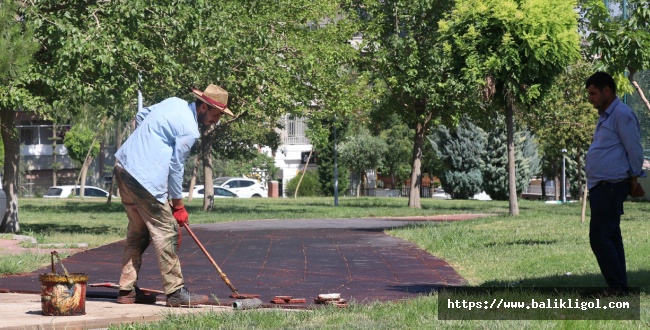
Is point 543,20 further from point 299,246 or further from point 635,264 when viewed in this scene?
point 635,264

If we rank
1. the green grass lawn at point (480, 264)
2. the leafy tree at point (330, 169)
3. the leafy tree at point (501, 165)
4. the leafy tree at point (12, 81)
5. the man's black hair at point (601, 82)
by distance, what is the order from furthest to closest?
the leafy tree at point (330, 169) → the leafy tree at point (501, 165) → the leafy tree at point (12, 81) → the man's black hair at point (601, 82) → the green grass lawn at point (480, 264)

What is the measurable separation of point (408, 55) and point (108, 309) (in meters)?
28.5

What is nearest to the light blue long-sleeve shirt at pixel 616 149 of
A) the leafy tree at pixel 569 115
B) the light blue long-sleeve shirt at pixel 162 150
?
the light blue long-sleeve shirt at pixel 162 150

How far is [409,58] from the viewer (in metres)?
35.8

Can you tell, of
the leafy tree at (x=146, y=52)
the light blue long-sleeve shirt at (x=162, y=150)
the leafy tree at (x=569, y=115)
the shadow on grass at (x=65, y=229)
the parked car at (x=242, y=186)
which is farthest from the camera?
the parked car at (x=242, y=186)

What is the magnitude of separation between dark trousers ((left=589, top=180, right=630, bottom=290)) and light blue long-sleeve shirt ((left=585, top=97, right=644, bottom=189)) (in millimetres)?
84

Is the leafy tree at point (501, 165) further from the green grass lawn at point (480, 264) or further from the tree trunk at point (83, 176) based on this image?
the green grass lawn at point (480, 264)

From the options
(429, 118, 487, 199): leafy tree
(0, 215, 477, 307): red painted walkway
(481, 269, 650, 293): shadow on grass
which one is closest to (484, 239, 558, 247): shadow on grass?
(0, 215, 477, 307): red painted walkway

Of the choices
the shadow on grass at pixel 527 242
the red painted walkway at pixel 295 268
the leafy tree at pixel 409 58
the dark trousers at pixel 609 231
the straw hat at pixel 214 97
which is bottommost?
the red painted walkway at pixel 295 268

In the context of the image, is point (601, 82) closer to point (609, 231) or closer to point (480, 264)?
point (609, 231)

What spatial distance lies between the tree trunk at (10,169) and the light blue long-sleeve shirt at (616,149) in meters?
14.0

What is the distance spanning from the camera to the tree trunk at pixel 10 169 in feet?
69.1

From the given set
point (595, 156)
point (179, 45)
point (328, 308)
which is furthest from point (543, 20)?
point (328, 308)

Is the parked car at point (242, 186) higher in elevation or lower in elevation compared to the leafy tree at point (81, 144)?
lower
